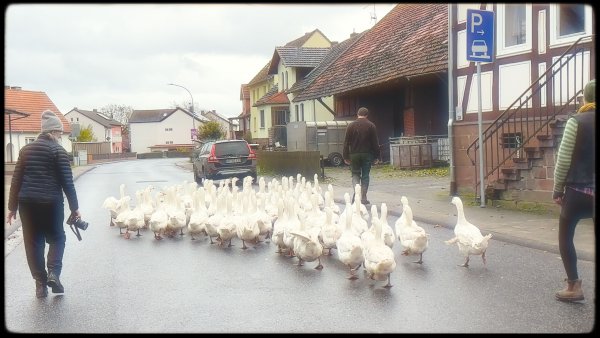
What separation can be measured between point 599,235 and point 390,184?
14.5m

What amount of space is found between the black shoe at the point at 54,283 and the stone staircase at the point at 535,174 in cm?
857

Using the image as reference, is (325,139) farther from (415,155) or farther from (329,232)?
(329,232)

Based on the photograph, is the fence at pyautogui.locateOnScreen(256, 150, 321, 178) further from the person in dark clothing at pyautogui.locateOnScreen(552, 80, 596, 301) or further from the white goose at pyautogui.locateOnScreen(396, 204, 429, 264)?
the person in dark clothing at pyautogui.locateOnScreen(552, 80, 596, 301)

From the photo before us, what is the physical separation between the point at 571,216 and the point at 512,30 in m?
9.91

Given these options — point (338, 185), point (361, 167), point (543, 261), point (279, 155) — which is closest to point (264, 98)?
point (279, 155)

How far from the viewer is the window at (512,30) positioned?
14930 millimetres

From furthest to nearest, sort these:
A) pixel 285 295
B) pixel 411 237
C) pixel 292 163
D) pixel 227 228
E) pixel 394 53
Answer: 1. pixel 394 53
2. pixel 292 163
3. pixel 227 228
4. pixel 411 237
5. pixel 285 295

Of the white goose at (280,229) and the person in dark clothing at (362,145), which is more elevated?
the person in dark clothing at (362,145)

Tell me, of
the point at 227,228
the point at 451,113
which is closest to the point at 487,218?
the point at 227,228

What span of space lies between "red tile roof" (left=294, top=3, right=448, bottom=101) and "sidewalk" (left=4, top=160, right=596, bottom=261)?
21.4ft

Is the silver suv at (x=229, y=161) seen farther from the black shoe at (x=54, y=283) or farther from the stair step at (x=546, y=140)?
the black shoe at (x=54, y=283)

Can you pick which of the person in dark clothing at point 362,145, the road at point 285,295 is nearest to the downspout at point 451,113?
the person in dark clothing at point 362,145

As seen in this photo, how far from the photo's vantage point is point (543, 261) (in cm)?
829

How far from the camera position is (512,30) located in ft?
50.1
